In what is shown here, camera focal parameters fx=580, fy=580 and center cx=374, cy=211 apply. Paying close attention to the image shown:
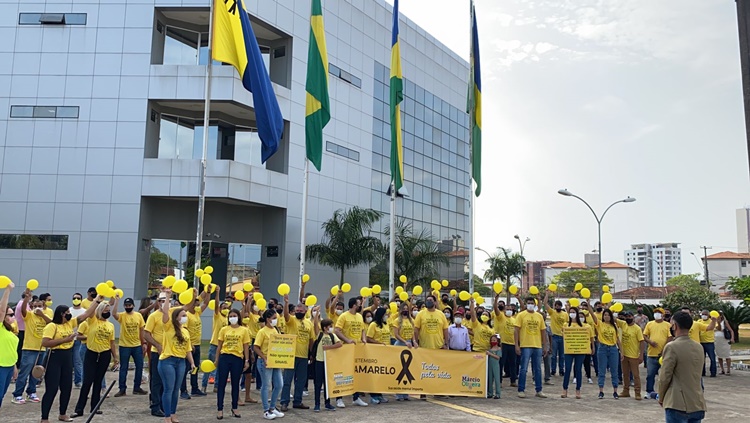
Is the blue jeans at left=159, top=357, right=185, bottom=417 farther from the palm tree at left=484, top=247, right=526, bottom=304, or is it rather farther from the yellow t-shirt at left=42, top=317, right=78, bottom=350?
the palm tree at left=484, top=247, right=526, bottom=304

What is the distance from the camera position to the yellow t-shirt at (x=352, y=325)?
10656mm

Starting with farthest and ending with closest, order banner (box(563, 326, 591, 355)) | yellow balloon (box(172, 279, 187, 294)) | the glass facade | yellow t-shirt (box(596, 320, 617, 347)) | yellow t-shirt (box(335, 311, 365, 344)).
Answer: the glass facade
yellow t-shirt (box(596, 320, 617, 347))
banner (box(563, 326, 591, 355))
yellow t-shirt (box(335, 311, 365, 344))
yellow balloon (box(172, 279, 187, 294))

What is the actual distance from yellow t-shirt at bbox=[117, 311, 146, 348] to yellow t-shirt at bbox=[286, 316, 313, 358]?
291 centimetres

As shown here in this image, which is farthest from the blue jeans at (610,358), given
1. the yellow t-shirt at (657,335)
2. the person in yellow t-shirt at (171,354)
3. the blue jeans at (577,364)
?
the person in yellow t-shirt at (171,354)

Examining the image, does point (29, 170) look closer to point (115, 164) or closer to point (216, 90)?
point (115, 164)

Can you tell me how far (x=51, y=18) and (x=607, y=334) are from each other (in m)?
25.5

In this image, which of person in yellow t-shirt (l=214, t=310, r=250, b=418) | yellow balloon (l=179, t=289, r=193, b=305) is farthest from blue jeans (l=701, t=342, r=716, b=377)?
yellow balloon (l=179, t=289, r=193, b=305)

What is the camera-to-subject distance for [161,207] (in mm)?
26266

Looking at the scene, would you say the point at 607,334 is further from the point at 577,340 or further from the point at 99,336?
the point at 99,336

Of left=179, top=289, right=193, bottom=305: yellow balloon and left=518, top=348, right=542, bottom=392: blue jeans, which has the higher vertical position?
left=179, top=289, right=193, bottom=305: yellow balloon

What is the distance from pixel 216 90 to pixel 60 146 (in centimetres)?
702

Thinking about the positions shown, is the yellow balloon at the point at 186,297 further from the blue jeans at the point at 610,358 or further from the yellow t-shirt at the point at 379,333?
the blue jeans at the point at 610,358

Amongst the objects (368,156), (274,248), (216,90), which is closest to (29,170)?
(216,90)

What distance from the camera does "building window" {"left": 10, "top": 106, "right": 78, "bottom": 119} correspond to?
975 inches
